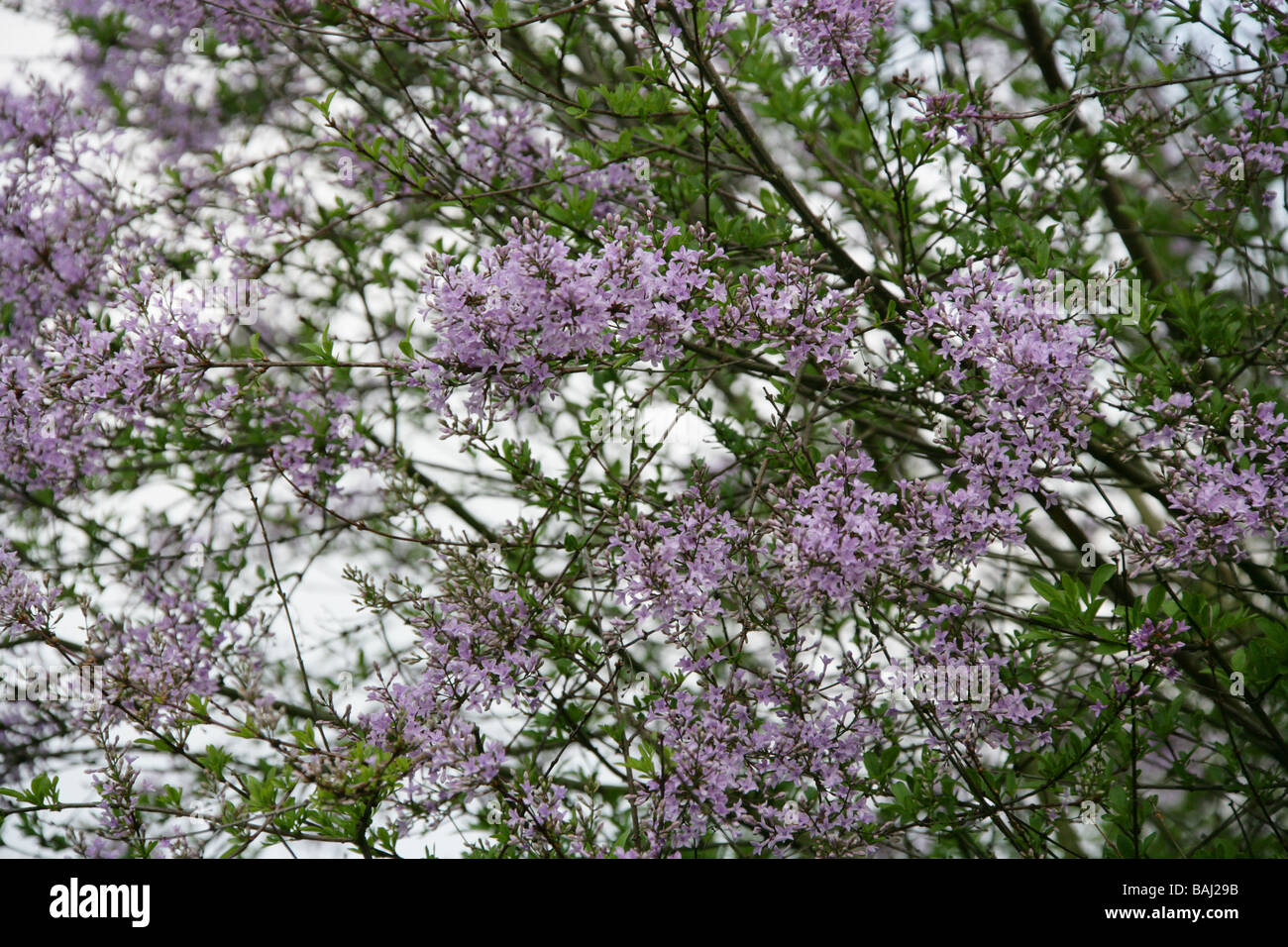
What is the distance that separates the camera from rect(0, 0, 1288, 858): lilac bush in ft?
10.00

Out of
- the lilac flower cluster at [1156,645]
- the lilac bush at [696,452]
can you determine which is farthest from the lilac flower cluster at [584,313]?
the lilac flower cluster at [1156,645]

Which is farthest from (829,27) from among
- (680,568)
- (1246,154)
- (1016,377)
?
(680,568)

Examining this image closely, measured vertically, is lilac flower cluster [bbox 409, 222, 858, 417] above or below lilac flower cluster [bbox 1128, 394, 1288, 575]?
above

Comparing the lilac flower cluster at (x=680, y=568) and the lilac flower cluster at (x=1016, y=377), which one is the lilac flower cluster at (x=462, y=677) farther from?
the lilac flower cluster at (x=1016, y=377)

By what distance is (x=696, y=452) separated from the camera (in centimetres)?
412

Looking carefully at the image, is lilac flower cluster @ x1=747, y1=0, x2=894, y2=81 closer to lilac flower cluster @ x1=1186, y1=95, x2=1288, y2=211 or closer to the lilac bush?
the lilac bush

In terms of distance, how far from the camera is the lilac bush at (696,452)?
3047mm

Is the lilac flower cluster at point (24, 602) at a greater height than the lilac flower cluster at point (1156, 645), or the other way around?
the lilac flower cluster at point (24, 602)

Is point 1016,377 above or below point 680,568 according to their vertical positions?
above

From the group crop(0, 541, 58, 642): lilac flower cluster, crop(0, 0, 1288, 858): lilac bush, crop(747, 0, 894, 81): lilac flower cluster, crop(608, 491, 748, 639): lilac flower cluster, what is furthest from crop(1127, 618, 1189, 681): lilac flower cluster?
crop(0, 541, 58, 642): lilac flower cluster

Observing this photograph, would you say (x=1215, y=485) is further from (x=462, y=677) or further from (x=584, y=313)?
(x=462, y=677)

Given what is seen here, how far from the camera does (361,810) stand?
9.65 ft
